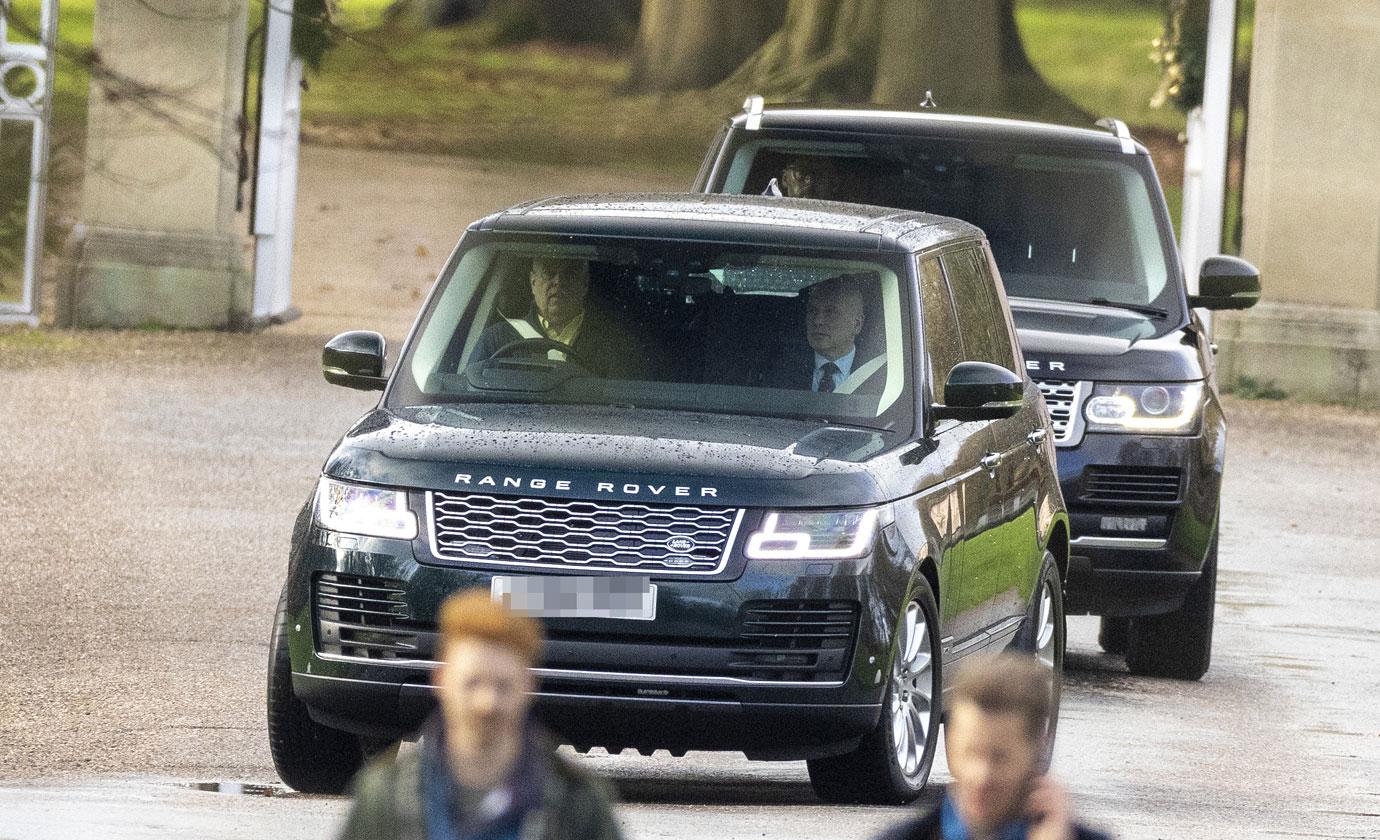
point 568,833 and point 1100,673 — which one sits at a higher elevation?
point 568,833

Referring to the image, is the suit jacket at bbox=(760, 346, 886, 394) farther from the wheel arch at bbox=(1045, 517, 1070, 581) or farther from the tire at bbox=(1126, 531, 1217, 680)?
the tire at bbox=(1126, 531, 1217, 680)

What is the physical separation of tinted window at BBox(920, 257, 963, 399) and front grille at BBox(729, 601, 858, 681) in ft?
3.80

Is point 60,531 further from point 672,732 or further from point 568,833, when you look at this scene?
point 568,833

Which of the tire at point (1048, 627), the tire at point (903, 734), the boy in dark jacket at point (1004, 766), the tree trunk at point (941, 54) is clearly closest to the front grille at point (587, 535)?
the tire at point (903, 734)

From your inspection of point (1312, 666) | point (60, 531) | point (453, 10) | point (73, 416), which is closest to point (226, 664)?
point (60, 531)

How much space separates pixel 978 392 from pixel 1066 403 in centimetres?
263

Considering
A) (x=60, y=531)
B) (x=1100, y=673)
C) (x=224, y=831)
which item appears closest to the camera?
(x=224, y=831)

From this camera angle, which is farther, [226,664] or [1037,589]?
[226,664]

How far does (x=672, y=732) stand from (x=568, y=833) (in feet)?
11.3

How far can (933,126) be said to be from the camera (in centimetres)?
1173

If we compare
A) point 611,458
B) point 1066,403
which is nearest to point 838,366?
point 611,458

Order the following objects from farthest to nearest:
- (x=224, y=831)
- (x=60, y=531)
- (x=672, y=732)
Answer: (x=60, y=531), (x=672, y=732), (x=224, y=831)

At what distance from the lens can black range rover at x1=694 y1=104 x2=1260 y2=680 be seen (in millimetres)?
11086

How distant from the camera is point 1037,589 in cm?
936
